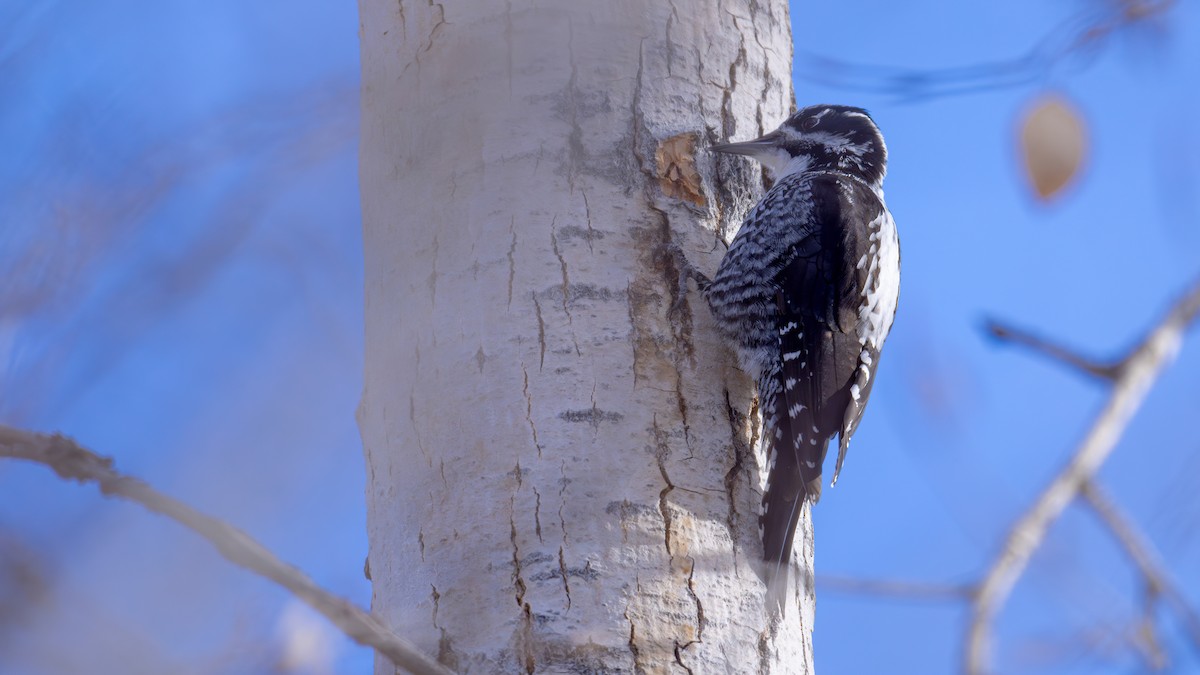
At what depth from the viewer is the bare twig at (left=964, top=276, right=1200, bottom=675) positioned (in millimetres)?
1367

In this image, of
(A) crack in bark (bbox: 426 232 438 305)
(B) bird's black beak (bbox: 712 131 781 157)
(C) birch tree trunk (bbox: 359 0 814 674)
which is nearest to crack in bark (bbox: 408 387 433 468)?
(C) birch tree trunk (bbox: 359 0 814 674)

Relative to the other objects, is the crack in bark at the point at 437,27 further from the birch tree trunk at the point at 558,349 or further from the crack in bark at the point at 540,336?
the crack in bark at the point at 540,336

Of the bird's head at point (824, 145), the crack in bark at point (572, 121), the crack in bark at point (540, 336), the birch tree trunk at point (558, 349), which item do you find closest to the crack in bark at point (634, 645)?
the birch tree trunk at point (558, 349)

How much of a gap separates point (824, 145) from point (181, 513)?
282 centimetres

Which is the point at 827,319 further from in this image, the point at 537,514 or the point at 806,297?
the point at 537,514

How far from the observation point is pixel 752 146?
119 inches

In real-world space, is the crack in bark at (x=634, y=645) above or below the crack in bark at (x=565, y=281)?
below

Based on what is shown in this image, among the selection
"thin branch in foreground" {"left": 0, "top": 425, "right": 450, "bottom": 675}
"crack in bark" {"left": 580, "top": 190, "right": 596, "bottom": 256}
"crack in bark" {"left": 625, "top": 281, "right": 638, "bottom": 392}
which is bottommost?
"thin branch in foreground" {"left": 0, "top": 425, "right": 450, "bottom": 675}

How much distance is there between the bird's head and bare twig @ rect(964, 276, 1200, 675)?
135cm

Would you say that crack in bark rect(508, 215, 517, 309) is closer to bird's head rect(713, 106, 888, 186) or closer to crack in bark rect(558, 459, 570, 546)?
crack in bark rect(558, 459, 570, 546)

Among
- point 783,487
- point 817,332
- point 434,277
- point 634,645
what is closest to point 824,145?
point 817,332

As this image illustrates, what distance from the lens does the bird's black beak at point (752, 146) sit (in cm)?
287

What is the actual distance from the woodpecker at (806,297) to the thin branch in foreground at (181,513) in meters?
1.20

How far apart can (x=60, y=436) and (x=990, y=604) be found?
1.07 meters
